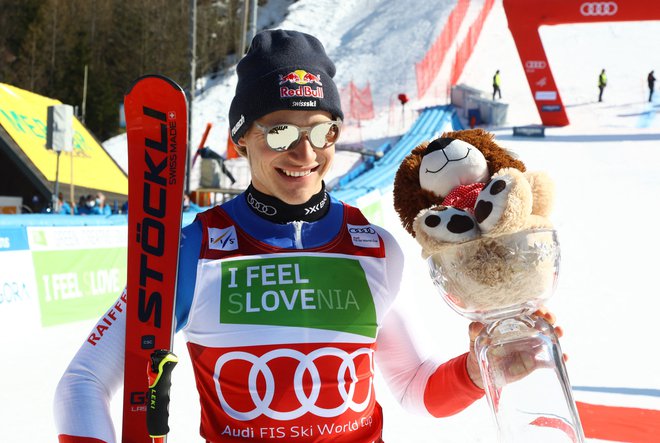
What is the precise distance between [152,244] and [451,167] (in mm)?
744

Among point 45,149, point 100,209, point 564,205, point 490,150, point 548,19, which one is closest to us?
point 490,150

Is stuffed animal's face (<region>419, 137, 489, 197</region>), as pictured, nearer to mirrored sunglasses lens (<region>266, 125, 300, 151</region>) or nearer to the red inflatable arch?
mirrored sunglasses lens (<region>266, 125, 300, 151</region>)

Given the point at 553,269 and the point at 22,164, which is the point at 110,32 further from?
the point at 553,269

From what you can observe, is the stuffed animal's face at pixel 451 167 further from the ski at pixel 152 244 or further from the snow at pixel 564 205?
the ski at pixel 152 244

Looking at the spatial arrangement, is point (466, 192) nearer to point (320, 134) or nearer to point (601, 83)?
point (320, 134)

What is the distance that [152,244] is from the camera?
1.82 meters

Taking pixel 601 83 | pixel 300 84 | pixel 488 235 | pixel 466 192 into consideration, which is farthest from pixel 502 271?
pixel 601 83

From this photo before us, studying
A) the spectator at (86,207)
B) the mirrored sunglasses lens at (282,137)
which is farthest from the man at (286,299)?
the spectator at (86,207)

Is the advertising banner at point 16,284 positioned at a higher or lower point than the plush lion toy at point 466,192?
lower

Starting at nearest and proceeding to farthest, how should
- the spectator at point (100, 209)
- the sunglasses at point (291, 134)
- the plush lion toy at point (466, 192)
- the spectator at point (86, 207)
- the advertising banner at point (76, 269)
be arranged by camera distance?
the plush lion toy at point (466, 192)
the sunglasses at point (291, 134)
the advertising banner at point (76, 269)
the spectator at point (100, 209)
the spectator at point (86, 207)

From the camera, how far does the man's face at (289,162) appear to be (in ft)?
5.84

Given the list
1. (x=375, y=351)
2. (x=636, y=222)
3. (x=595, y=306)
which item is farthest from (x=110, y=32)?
(x=375, y=351)

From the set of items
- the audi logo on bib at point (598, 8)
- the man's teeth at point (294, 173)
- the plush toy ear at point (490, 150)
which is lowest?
the man's teeth at point (294, 173)

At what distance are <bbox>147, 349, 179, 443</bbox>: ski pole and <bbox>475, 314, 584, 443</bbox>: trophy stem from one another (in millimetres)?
646
